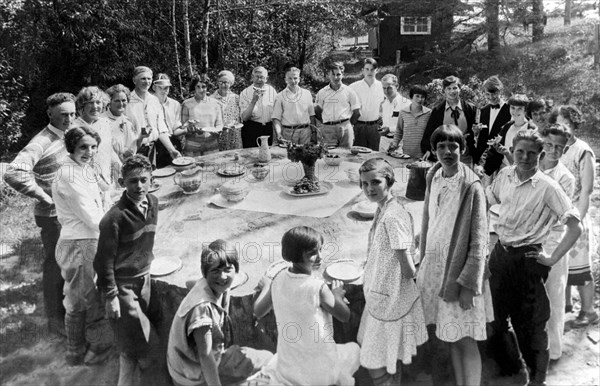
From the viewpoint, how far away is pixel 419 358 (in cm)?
345

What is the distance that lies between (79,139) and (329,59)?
14.7 metres

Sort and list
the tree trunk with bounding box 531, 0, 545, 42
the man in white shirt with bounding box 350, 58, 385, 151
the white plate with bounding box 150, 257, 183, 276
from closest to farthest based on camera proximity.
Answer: the white plate with bounding box 150, 257, 183, 276, the man in white shirt with bounding box 350, 58, 385, 151, the tree trunk with bounding box 531, 0, 545, 42

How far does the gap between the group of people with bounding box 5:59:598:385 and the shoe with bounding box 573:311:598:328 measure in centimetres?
1

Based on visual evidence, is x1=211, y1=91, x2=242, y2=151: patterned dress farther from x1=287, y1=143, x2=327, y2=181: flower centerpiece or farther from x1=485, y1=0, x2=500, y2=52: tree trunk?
x1=485, y1=0, x2=500, y2=52: tree trunk

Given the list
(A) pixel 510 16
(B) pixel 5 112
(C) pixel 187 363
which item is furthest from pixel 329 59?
(C) pixel 187 363

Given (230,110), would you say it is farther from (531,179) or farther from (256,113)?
(531,179)

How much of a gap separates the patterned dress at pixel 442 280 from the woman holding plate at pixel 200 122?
12.2ft

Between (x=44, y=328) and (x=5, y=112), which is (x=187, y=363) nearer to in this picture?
(x=44, y=328)

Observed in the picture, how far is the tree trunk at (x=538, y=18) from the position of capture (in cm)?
1384

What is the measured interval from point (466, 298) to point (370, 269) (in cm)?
52

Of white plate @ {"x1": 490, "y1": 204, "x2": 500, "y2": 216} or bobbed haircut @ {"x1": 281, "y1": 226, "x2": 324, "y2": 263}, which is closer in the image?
bobbed haircut @ {"x1": 281, "y1": 226, "x2": 324, "y2": 263}

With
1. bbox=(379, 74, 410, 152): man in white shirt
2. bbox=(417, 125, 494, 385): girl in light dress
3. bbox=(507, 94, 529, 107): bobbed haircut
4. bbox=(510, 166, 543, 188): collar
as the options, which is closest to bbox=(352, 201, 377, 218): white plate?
bbox=(417, 125, 494, 385): girl in light dress

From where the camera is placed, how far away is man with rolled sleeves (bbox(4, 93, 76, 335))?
376cm

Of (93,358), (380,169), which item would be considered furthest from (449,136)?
(93,358)
